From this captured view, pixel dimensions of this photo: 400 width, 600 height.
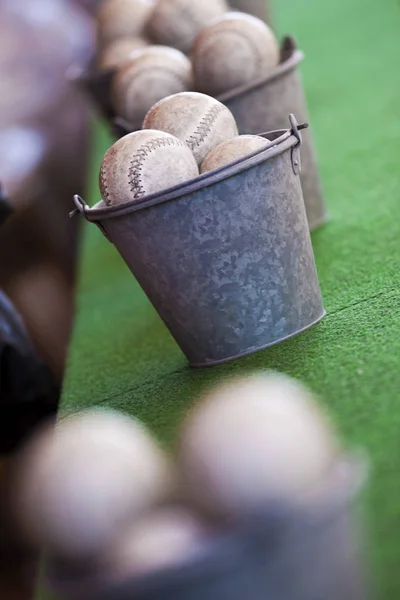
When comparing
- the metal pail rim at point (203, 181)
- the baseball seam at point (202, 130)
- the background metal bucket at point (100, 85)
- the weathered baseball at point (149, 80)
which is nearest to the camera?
the metal pail rim at point (203, 181)

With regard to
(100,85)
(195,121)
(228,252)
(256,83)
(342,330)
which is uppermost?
(195,121)

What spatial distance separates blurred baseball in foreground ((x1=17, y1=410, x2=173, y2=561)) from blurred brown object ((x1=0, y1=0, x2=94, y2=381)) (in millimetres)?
2851

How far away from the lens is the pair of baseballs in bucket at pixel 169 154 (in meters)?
1.92

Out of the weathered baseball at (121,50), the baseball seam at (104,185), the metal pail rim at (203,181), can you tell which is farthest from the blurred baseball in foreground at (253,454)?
the weathered baseball at (121,50)

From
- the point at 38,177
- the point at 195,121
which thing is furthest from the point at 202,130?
the point at 38,177

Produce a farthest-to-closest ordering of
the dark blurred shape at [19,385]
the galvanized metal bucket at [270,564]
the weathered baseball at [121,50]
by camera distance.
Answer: the weathered baseball at [121,50], the dark blurred shape at [19,385], the galvanized metal bucket at [270,564]

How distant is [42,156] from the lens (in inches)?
224

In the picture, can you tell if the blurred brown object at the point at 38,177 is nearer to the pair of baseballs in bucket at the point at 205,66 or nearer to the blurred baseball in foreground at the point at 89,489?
the pair of baseballs in bucket at the point at 205,66

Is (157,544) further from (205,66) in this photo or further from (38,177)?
(38,177)

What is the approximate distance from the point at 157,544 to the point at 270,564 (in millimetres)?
126

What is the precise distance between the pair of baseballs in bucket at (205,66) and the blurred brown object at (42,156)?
5.01 feet

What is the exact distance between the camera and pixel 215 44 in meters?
2.54

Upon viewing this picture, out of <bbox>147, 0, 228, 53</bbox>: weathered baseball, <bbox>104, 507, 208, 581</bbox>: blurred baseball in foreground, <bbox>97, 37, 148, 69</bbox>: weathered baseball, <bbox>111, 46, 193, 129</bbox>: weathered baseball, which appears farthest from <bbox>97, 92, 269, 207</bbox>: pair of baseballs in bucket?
<bbox>97, 37, 148, 69</bbox>: weathered baseball

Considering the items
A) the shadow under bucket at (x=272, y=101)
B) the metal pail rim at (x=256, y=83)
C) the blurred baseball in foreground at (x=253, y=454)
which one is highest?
the blurred baseball in foreground at (x=253, y=454)
